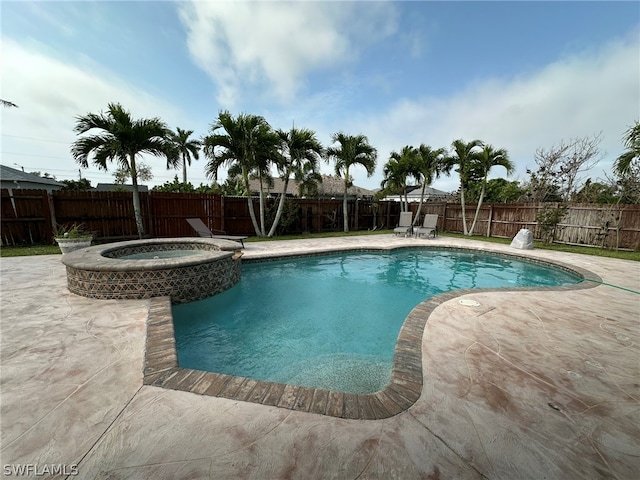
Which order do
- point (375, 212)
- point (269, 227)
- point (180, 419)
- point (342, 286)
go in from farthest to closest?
1. point (375, 212)
2. point (269, 227)
3. point (342, 286)
4. point (180, 419)

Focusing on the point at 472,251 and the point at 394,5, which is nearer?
the point at 394,5

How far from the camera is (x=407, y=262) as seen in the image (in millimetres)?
9266

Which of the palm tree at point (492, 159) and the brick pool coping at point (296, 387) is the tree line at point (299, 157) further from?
the brick pool coping at point (296, 387)

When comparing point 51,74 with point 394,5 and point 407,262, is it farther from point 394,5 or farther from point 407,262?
point 407,262

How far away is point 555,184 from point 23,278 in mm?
27414

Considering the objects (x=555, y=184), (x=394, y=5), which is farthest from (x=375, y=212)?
(x=555, y=184)

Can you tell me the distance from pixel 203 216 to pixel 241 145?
3819mm

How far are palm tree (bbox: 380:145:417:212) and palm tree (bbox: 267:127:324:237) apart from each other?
5.16 m

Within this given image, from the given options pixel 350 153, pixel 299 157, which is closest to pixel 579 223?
pixel 350 153

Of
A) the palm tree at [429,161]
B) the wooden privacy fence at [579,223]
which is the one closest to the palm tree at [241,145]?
the palm tree at [429,161]

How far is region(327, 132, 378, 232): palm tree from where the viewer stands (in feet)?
46.6

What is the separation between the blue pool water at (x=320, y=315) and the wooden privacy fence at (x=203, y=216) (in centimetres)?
512

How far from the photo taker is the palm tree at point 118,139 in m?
8.92

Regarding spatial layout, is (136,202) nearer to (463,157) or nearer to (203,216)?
(203,216)
